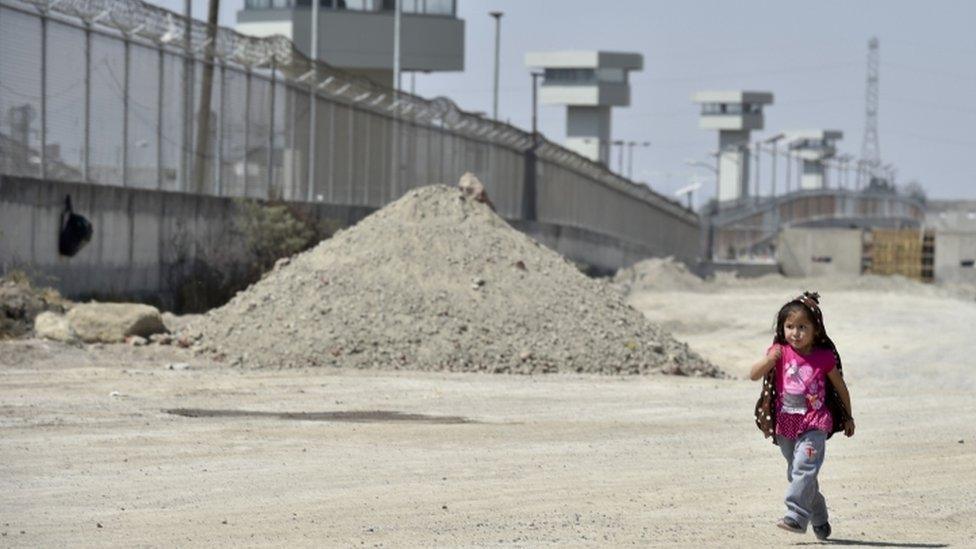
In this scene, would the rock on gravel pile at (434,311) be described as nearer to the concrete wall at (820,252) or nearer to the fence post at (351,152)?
the fence post at (351,152)

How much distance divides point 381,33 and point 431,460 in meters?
60.4

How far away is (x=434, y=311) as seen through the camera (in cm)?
2319

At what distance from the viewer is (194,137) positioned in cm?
3044

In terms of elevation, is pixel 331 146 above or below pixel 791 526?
above

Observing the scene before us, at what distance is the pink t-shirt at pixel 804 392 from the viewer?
404 inches

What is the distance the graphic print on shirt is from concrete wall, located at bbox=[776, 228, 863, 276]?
6916 centimetres

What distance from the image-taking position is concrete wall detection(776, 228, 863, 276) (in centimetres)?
7912

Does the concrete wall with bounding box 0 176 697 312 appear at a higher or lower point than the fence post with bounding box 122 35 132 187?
lower

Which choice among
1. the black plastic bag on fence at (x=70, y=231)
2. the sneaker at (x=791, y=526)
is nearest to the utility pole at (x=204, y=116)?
the black plastic bag on fence at (x=70, y=231)

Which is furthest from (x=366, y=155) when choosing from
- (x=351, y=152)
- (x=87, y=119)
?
(x=87, y=119)

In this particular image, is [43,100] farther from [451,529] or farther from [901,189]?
[901,189]

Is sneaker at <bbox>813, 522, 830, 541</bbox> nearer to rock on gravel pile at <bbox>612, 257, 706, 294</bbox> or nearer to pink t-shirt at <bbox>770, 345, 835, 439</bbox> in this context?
pink t-shirt at <bbox>770, 345, 835, 439</bbox>

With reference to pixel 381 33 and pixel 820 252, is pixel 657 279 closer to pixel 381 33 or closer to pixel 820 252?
pixel 381 33

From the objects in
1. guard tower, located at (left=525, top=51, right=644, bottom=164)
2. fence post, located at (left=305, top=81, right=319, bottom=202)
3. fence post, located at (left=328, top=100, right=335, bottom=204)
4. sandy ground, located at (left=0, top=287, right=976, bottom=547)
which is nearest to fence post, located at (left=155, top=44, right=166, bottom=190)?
sandy ground, located at (left=0, top=287, right=976, bottom=547)
